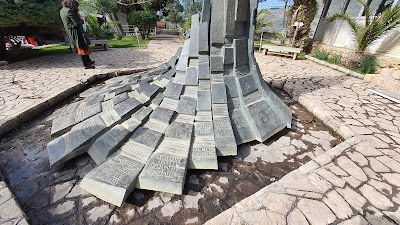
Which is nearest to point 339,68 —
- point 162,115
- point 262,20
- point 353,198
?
point 262,20

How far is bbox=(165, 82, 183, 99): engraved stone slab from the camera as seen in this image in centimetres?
282

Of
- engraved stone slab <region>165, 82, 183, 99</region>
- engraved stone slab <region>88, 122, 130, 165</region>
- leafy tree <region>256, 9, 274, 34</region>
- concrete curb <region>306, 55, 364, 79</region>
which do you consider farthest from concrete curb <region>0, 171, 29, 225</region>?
leafy tree <region>256, 9, 274, 34</region>

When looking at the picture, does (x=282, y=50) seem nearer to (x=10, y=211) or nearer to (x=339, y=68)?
(x=339, y=68)

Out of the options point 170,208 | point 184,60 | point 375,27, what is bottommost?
point 170,208

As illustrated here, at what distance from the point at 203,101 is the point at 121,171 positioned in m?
1.40

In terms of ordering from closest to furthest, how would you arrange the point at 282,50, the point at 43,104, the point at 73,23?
the point at 43,104
the point at 73,23
the point at 282,50

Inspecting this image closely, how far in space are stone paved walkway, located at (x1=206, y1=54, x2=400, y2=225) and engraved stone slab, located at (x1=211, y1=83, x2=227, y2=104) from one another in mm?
1306

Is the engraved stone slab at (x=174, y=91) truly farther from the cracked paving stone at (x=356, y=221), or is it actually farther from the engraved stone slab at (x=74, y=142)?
the cracked paving stone at (x=356, y=221)

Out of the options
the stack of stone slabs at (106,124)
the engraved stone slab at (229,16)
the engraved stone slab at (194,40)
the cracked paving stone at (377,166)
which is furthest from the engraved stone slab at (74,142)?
the cracked paving stone at (377,166)

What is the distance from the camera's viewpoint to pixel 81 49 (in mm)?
6230

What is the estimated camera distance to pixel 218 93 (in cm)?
279

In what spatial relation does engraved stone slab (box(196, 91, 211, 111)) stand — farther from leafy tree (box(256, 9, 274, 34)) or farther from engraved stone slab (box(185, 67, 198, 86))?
leafy tree (box(256, 9, 274, 34))

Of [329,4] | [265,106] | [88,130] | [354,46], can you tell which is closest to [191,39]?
[265,106]

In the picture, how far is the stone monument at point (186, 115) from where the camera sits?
2.23 m
